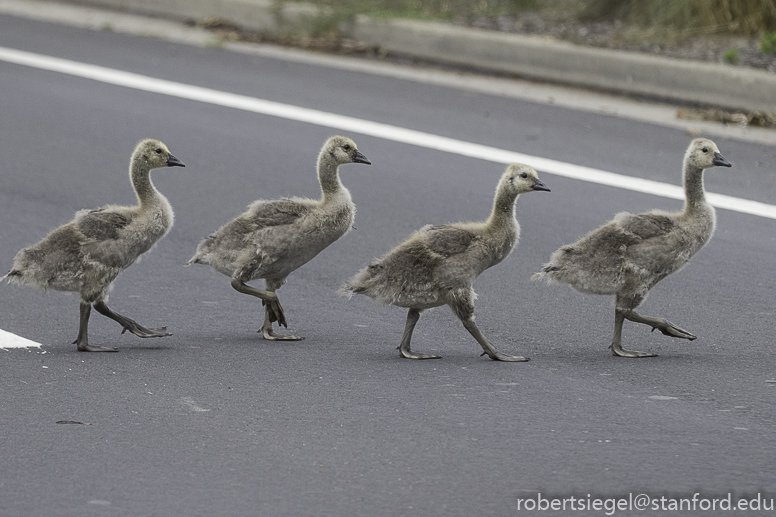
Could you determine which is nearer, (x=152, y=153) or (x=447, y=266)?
(x=447, y=266)

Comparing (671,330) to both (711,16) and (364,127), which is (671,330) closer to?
(364,127)

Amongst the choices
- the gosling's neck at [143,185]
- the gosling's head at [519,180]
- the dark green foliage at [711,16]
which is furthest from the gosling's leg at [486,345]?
the dark green foliage at [711,16]

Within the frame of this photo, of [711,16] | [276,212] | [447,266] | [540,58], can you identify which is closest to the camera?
[447,266]

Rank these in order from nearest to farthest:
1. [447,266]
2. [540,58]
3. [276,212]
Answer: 1. [447,266]
2. [276,212]
3. [540,58]

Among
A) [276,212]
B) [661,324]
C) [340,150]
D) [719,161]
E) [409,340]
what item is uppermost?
[719,161]

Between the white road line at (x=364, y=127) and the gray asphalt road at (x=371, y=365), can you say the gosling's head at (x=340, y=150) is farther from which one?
the white road line at (x=364, y=127)

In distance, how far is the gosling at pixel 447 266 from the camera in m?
6.25

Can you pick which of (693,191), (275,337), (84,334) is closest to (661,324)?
(693,191)

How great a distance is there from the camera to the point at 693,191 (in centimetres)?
662

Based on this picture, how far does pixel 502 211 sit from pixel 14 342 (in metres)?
2.86

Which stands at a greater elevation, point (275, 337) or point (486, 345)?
point (486, 345)

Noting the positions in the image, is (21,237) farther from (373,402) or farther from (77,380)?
(373,402)

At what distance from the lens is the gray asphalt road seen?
16.0 ft

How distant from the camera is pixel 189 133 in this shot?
439 inches
